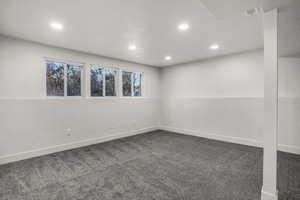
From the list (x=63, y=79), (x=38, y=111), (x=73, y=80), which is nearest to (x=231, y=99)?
(x=73, y=80)

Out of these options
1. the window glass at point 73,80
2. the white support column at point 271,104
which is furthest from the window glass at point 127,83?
A: the white support column at point 271,104

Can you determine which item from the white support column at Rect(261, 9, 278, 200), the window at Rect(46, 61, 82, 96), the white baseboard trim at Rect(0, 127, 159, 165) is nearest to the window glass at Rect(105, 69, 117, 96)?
the window at Rect(46, 61, 82, 96)

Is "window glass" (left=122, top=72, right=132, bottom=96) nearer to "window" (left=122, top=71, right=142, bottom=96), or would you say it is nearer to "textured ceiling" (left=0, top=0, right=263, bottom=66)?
"window" (left=122, top=71, right=142, bottom=96)

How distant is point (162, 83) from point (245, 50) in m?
3.19

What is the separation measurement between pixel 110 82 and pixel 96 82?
0.50m

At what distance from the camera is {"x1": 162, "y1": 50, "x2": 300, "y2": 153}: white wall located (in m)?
3.71

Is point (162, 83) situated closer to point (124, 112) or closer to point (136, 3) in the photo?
point (124, 112)

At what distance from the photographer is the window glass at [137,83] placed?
5.76 meters

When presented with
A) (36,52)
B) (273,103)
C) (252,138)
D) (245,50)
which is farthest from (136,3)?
(252,138)

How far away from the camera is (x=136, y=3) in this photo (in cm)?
206

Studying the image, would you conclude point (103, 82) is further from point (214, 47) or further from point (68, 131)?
point (214, 47)

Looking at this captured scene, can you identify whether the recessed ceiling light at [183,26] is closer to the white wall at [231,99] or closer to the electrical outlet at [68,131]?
the white wall at [231,99]

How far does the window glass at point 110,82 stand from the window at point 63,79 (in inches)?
32.7

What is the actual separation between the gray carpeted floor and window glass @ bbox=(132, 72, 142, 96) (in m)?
2.43
